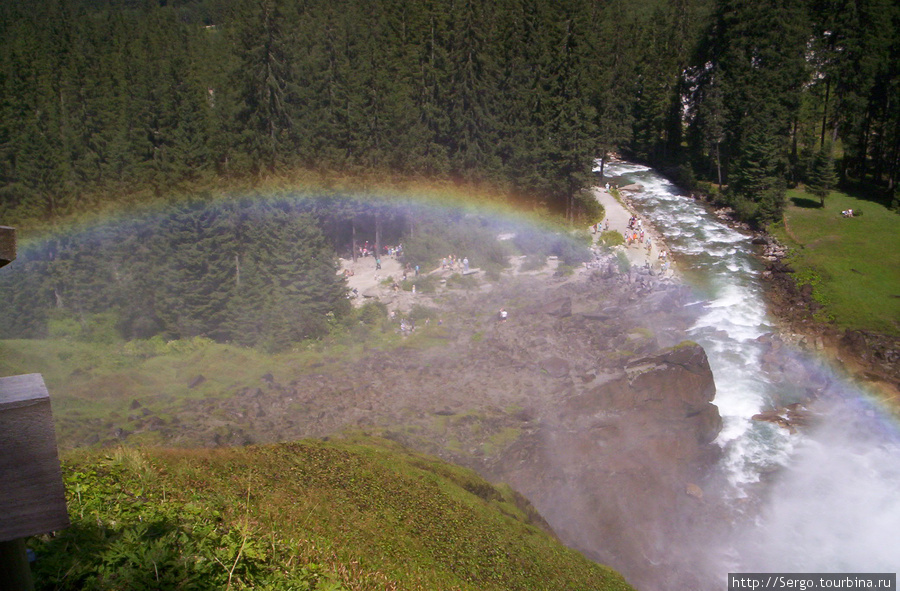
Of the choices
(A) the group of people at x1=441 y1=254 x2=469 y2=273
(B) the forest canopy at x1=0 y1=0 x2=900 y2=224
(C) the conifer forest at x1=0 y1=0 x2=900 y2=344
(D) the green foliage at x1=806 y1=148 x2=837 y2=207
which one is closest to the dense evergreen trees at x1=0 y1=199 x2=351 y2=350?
(C) the conifer forest at x1=0 y1=0 x2=900 y2=344

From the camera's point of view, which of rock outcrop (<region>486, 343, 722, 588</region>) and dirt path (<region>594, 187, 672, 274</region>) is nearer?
rock outcrop (<region>486, 343, 722, 588</region>)

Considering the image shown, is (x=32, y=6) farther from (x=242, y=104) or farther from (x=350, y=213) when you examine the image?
(x=350, y=213)

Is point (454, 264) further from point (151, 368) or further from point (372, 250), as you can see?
point (151, 368)

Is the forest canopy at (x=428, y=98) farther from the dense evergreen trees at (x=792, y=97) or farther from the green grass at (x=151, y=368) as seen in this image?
the green grass at (x=151, y=368)

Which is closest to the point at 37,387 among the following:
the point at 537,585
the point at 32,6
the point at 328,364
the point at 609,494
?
the point at 537,585

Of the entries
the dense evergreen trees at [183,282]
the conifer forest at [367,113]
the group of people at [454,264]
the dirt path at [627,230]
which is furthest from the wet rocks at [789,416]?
the conifer forest at [367,113]

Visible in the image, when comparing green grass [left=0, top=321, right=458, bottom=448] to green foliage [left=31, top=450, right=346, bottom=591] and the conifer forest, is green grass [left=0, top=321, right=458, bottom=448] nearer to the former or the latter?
the conifer forest

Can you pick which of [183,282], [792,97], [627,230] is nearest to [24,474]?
Result: [183,282]
